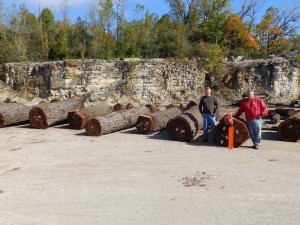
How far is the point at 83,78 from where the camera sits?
71.5 feet

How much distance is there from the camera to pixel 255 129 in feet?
33.1

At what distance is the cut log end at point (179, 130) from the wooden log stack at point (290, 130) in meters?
2.96

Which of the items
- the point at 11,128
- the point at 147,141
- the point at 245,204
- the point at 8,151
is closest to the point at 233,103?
the point at 147,141

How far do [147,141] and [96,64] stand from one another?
1158cm

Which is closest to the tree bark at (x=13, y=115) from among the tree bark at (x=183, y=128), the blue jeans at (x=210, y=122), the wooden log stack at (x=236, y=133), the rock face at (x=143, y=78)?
the rock face at (x=143, y=78)

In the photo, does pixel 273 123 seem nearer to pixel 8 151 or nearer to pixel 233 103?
pixel 233 103

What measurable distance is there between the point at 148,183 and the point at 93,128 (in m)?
5.75

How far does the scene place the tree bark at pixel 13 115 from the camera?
47.9ft

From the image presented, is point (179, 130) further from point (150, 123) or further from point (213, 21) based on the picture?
point (213, 21)

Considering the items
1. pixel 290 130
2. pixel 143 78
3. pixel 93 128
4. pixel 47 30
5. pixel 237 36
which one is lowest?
pixel 93 128

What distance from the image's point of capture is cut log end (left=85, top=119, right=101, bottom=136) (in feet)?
40.6

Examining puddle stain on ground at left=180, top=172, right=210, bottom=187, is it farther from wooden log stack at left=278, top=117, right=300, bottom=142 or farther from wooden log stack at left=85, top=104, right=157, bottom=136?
wooden log stack at left=85, top=104, right=157, bottom=136

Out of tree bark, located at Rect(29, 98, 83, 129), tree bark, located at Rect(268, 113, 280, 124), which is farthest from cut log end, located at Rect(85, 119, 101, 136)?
tree bark, located at Rect(268, 113, 280, 124)

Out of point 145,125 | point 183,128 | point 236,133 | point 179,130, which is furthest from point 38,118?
point 236,133
